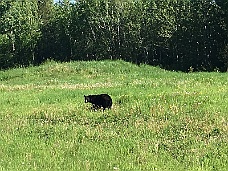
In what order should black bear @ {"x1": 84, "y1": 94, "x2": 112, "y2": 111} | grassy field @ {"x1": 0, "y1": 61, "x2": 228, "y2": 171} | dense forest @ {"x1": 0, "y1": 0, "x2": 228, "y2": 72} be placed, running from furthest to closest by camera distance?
dense forest @ {"x1": 0, "y1": 0, "x2": 228, "y2": 72} < black bear @ {"x1": 84, "y1": 94, "x2": 112, "y2": 111} < grassy field @ {"x1": 0, "y1": 61, "x2": 228, "y2": 171}

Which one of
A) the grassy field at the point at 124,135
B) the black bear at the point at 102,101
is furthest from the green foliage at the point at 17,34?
the black bear at the point at 102,101

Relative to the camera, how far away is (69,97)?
1453 cm

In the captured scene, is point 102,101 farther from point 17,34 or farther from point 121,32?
point 17,34

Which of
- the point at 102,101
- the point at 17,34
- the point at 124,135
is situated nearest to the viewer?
the point at 124,135

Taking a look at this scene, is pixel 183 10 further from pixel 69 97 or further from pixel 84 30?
pixel 69 97

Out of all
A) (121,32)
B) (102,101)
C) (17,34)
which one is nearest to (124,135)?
(102,101)

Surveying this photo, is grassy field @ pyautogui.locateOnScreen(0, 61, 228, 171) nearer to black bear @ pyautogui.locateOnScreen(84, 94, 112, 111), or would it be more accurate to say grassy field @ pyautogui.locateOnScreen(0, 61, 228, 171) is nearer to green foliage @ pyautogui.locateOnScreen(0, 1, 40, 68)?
black bear @ pyautogui.locateOnScreen(84, 94, 112, 111)

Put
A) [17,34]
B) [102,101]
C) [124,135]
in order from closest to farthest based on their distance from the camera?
[124,135] < [102,101] < [17,34]

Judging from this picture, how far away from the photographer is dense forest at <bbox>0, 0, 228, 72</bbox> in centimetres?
3784

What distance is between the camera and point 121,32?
42.0 metres

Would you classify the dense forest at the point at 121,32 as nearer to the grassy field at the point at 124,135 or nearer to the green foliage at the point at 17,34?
the green foliage at the point at 17,34

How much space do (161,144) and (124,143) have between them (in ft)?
2.35

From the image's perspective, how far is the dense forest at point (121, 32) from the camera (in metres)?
37.8

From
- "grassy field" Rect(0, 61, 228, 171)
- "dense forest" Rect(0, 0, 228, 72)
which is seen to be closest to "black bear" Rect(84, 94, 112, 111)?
"grassy field" Rect(0, 61, 228, 171)
